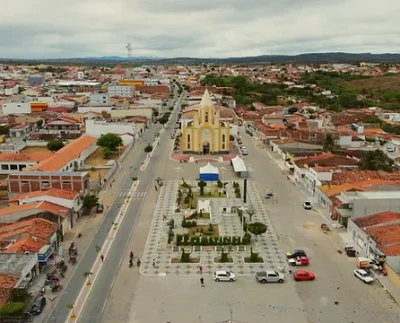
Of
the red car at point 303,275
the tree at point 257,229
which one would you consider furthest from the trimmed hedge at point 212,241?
the red car at point 303,275

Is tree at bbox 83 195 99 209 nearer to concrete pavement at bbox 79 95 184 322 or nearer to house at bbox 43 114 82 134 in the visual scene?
concrete pavement at bbox 79 95 184 322

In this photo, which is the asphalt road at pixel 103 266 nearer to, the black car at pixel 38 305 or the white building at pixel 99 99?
the black car at pixel 38 305

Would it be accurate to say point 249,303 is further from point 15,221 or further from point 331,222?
point 15,221

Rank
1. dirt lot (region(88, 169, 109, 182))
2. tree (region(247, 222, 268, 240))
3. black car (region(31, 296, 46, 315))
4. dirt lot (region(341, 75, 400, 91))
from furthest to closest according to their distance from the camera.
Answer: dirt lot (region(341, 75, 400, 91)) → dirt lot (region(88, 169, 109, 182)) → tree (region(247, 222, 268, 240)) → black car (region(31, 296, 46, 315))

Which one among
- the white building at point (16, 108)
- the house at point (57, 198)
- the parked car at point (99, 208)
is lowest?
the parked car at point (99, 208)

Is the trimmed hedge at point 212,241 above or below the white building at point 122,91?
below

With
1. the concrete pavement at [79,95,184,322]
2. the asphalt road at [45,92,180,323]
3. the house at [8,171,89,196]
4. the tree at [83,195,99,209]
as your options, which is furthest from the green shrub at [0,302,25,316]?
the house at [8,171,89,196]

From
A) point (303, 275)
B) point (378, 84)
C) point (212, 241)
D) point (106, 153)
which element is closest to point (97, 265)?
point (212, 241)
